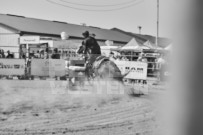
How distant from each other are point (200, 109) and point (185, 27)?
22cm

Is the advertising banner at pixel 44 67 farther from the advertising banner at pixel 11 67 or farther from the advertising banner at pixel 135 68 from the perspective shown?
the advertising banner at pixel 135 68

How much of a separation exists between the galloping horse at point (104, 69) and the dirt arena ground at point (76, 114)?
0.86m

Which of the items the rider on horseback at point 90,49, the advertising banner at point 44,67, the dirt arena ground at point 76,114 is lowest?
the dirt arena ground at point 76,114

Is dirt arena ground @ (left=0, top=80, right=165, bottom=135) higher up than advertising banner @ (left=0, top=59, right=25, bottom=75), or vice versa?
advertising banner @ (left=0, top=59, right=25, bottom=75)

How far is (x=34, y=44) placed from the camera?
24.3 m

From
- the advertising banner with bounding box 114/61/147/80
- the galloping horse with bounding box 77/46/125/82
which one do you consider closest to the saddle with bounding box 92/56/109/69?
the galloping horse with bounding box 77/46/125/82

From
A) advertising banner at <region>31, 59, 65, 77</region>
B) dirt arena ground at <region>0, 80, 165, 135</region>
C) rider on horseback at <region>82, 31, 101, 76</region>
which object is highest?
rider on horseback at <region>82, 31, 101, 76</region>

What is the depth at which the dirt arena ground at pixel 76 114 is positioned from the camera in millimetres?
5906

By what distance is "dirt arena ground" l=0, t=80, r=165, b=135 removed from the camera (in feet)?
19.4

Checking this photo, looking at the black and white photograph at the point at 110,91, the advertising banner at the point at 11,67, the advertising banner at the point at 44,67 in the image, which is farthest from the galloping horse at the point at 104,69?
the advertising banner at the point at 11,67

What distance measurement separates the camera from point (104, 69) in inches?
456

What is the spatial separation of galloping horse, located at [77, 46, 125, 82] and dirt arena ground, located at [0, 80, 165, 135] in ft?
2.82

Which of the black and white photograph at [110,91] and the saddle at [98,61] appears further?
the saddle at [98,61]

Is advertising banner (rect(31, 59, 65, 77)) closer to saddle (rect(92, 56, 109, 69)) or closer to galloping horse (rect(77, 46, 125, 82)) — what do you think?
galloping horse (rect(77, 46, 125, 82))
